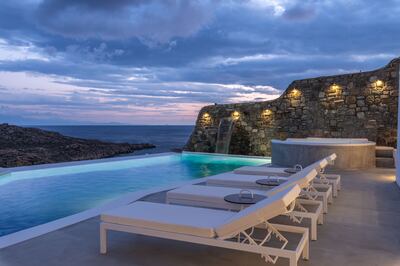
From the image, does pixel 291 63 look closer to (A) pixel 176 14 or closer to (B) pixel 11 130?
(A) pixel 176 14

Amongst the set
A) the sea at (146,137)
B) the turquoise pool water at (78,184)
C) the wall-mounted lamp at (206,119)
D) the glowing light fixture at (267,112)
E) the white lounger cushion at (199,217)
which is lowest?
the sea at (146,137)

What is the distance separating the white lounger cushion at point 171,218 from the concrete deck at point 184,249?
34cm

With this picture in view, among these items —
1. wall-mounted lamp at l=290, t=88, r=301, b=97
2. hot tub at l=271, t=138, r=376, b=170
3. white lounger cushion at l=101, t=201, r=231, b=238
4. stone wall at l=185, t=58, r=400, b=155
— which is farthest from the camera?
wall-mounted lamp at l=290, t=88, r=301, b=97

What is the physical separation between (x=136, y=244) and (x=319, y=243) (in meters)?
1.88

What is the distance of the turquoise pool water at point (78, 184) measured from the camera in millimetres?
5387

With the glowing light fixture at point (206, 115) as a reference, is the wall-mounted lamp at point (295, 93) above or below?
above

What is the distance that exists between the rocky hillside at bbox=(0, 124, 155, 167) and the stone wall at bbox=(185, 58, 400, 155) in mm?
7516

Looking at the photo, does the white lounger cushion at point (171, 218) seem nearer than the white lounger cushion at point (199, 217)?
No

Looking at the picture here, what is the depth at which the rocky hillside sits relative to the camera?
16391 mm

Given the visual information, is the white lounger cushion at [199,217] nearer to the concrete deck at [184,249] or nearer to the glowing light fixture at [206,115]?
the concrete deck at [184,249]

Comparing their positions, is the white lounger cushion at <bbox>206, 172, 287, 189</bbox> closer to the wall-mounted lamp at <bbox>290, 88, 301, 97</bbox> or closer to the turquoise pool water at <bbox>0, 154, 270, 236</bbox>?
the turquoise pool water at <bbox>0, 154, 270, 236</bbox>

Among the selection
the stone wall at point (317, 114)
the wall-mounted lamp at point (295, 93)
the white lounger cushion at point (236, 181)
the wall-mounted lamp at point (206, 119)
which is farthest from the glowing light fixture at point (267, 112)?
the white lounger cushion at point (236, 181)

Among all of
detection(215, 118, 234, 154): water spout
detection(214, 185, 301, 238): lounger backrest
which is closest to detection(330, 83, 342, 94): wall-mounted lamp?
detection(215, 118, 234, 154): water spout

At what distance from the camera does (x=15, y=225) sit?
188 inches
